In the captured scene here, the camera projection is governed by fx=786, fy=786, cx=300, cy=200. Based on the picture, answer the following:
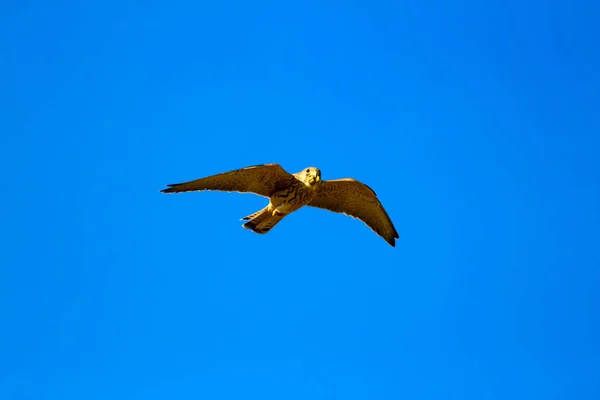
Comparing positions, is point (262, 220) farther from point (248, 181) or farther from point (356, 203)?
point (356, 203)

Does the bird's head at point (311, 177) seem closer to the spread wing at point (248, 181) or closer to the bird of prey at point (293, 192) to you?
the bird of prey at point (293, 192)

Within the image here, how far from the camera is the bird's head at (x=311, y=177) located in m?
15.3

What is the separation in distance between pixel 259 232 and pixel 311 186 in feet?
4.58

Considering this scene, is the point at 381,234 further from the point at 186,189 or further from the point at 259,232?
the point at 186,189

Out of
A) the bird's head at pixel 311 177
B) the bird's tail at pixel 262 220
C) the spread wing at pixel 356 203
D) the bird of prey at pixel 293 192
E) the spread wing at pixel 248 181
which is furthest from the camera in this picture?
the spread wing at pixel 356 203

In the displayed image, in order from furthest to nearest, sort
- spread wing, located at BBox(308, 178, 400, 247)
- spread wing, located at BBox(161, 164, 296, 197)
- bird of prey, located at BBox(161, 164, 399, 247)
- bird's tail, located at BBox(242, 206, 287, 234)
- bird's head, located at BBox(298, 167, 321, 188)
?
spread wing, located at BBox(308, 178, 400, 247) → bird's tail, located at BBox(242, 206, 287, 234) → bird's head, located at BBox(298, 167, 321, 188) → bird of prey, located at BBox(161, 164, 399, 247) → spread wing, located at BBox(161, 164, 296, 197)

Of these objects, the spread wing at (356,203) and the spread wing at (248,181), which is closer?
the spread wing at (248,181)

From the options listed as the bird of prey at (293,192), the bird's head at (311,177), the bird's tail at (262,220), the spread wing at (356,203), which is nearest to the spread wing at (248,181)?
the bird of prey at (293,192)

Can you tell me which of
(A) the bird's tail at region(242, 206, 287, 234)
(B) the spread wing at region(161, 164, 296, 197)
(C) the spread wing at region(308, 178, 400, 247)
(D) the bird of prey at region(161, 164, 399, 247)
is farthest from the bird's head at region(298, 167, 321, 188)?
(A) the bird's tail at region(242, 206, 287, 234)

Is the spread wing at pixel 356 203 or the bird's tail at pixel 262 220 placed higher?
the spread wing at pixel 356 203

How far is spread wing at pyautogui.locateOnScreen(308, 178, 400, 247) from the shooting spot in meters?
16.3

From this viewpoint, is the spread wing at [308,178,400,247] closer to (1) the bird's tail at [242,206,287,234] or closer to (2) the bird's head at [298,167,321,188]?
(2) the bird's head at [298,167,321,188]

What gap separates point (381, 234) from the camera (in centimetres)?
1719

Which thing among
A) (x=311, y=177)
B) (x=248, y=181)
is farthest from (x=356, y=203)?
(x=248, y=181)
